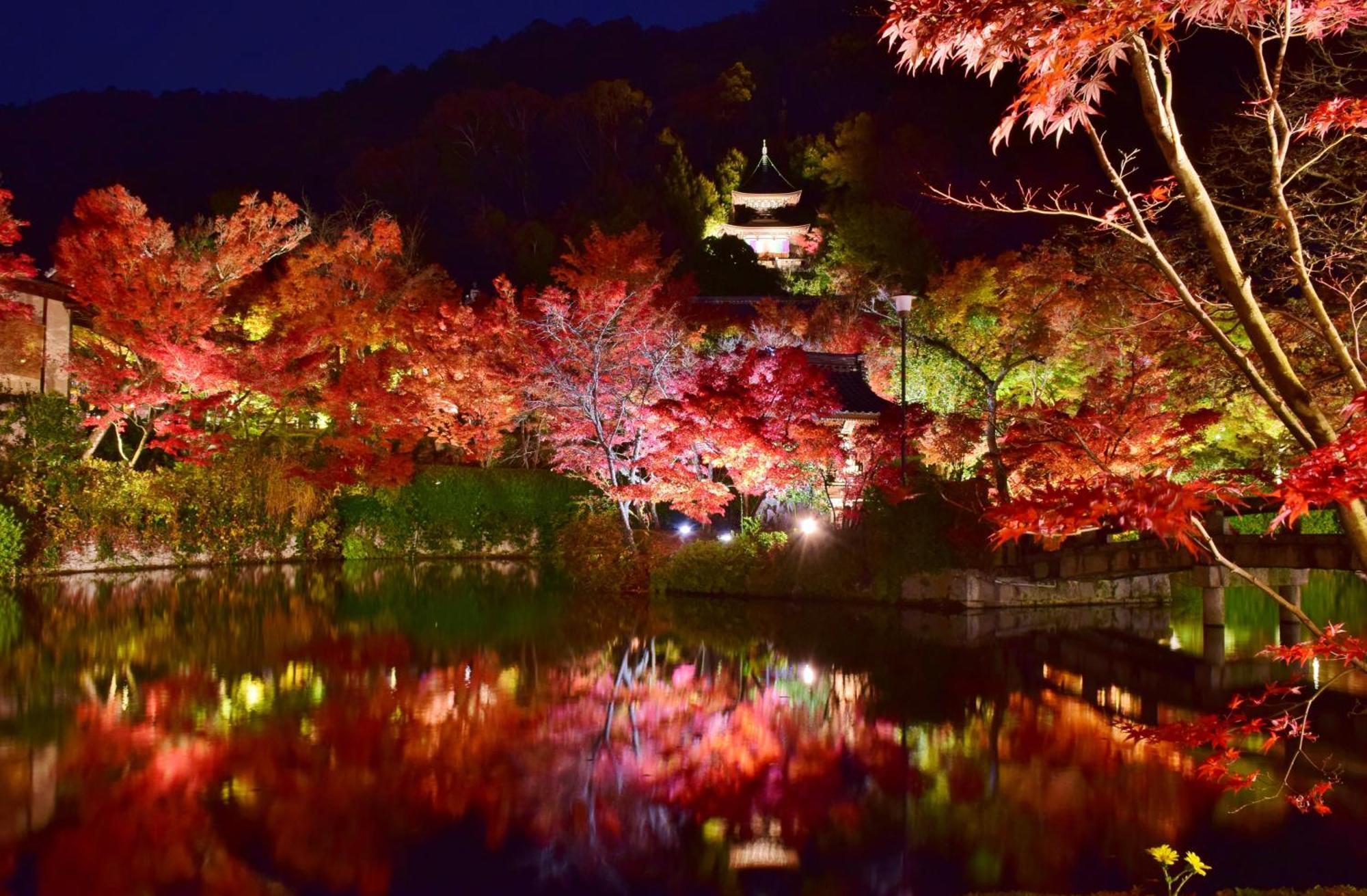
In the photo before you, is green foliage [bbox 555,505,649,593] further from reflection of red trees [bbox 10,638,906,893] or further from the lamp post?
reflection of red trees [bbox 10,638,906,893]

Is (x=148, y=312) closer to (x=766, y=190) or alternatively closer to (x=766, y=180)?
(x=766, y=190)

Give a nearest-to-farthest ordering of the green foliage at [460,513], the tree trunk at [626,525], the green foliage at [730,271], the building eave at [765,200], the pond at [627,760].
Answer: the pond at [627,760]
the tree trunk at [626,525]
the green foliage at [460,513]
the green foliage at [730,271]
the building eave at [765,200]

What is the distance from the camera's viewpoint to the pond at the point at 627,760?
6297 millimetres

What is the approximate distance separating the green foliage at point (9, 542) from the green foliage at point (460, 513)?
8053 millimetres

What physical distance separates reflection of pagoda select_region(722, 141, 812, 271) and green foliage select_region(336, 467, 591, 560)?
2110 centimetres

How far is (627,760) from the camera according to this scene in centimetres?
856

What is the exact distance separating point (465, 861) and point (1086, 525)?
4.17m

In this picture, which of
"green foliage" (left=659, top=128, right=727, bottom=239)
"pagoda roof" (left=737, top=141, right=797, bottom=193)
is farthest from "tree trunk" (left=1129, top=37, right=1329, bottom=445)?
"pagoda roof" (left=737, top=141, right=797, bottom=193)

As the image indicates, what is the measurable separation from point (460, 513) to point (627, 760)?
1993cm

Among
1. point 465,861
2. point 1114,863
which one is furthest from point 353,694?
point 1114,863

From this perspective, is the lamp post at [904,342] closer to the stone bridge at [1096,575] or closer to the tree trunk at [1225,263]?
the stone bridge at [1096,575]

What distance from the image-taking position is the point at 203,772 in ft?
26.2

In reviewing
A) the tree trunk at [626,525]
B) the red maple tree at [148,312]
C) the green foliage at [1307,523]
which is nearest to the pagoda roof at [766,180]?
the green foliage at [1307,523]

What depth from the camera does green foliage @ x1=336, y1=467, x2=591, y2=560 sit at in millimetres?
26781
